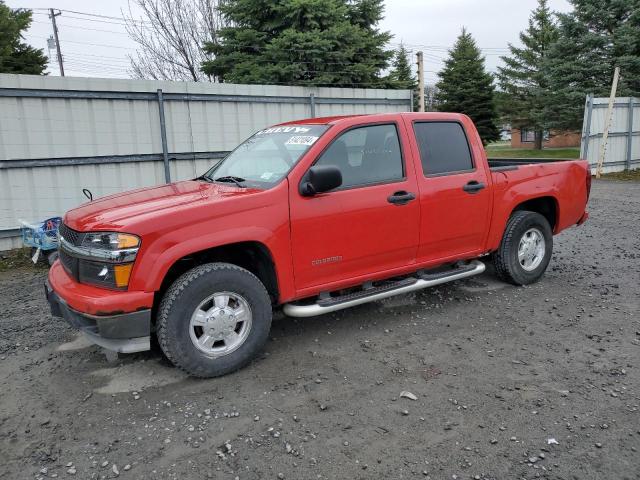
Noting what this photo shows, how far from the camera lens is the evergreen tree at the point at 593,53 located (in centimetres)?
1992

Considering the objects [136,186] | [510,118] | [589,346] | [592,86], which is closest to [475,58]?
[510,118]

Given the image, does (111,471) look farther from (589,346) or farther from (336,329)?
(589,346)

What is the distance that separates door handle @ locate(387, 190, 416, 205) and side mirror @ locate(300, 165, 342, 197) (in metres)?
0.65

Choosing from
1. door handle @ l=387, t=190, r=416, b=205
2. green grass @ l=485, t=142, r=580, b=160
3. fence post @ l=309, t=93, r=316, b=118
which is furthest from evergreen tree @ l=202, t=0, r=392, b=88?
green grass @ l=485, t=142, r=580, b=160

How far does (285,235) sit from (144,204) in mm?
1059

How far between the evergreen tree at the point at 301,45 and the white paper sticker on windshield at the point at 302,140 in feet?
32.1

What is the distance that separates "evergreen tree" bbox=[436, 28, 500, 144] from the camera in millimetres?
28688

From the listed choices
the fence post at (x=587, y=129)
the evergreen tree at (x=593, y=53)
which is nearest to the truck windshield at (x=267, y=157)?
the fence post at (x=587, y=129)

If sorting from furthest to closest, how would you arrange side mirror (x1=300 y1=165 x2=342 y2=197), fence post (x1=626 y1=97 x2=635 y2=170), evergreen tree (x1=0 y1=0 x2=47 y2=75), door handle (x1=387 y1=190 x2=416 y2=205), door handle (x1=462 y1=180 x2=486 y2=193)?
evergreen tree (x1=0 y1=0 x2=47 y2=75) < fence post (x1=626 y1=97 x2=635 y2=170) < door handle (x1=462 y1=180 x2=486 y2=193) < door handle (x1=387 y1=190 x2=416 y2=205) < side mirror (x1=300 y1=165 x2=342 y2=197)

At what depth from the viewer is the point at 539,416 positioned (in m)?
3.15

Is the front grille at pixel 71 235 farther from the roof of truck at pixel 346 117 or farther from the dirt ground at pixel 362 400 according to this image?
the roof of truck at pixel 346 117

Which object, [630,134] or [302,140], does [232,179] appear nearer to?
[302,140]

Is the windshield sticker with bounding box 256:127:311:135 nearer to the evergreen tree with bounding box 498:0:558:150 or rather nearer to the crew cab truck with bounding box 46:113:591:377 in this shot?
the crew cab truck with bounding box 46:113:591:377

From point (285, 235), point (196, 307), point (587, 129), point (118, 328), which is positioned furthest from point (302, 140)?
point (587, 129)
